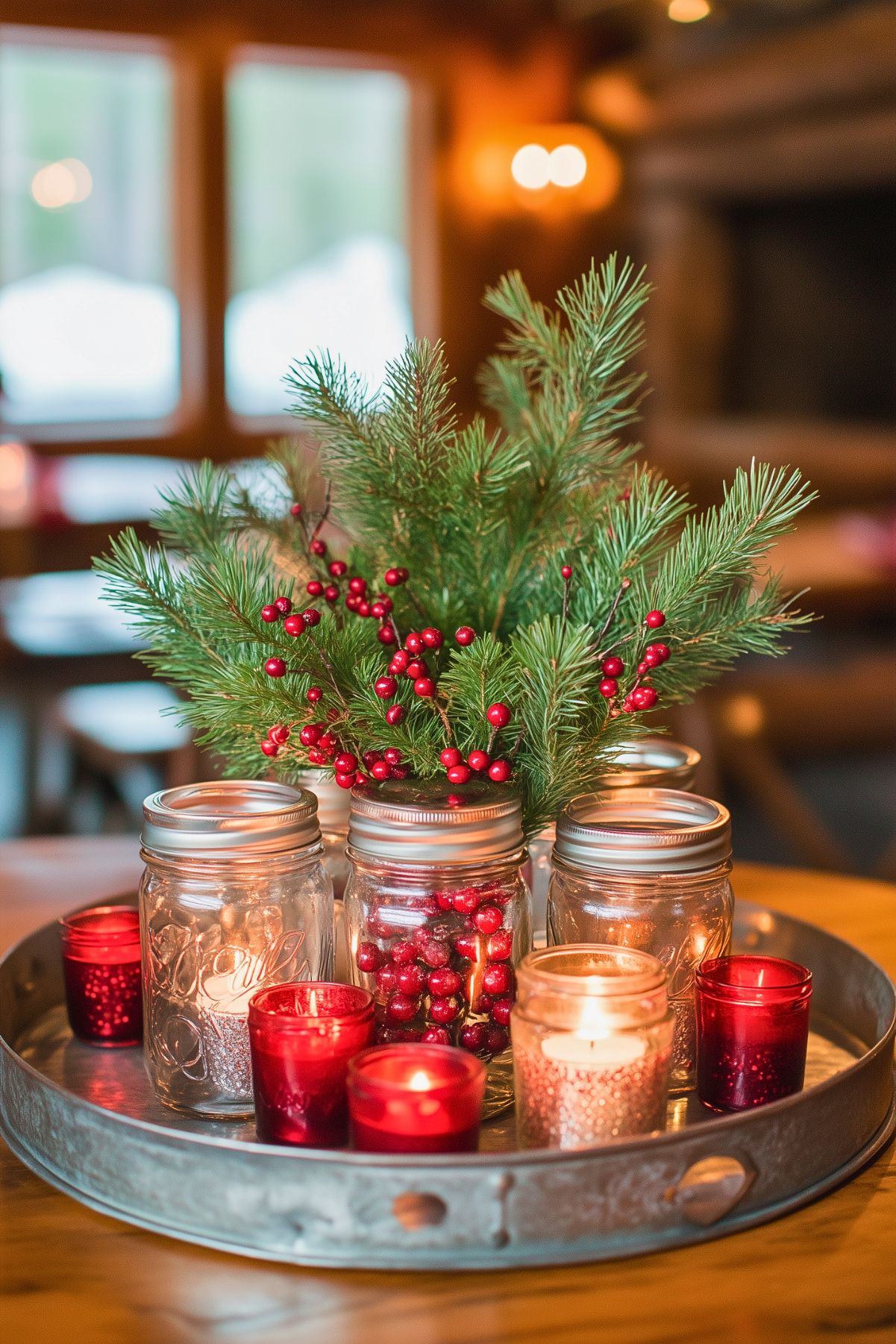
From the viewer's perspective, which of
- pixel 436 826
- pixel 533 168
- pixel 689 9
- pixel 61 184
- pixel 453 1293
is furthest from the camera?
pixel 533 168

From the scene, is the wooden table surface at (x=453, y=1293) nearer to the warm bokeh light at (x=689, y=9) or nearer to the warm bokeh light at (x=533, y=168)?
the warm bokeh light at (x=689, y=9)

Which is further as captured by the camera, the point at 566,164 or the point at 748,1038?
the point at 566,164

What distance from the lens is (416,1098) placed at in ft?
1.97

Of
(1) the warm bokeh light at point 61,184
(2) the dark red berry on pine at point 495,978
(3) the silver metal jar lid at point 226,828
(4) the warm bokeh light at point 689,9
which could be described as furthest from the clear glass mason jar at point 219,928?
(1) the warm bokeh light at point 61,184

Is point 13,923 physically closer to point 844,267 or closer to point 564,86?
point 844,267

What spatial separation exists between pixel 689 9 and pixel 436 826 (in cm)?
112

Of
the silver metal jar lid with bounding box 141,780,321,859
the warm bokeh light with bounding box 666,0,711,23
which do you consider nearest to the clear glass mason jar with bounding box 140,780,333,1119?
the silver metal jar lid with bounding box 141,780,321,859

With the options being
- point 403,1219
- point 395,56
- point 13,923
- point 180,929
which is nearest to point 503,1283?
point 403,1219

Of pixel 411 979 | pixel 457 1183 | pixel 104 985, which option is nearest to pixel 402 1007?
pixel 411 979

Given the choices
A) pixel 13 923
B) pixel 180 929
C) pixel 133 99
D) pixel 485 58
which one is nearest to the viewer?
pixel 180 929

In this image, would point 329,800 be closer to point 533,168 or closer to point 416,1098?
point 416,1098

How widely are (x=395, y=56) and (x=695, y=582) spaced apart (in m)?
4.56

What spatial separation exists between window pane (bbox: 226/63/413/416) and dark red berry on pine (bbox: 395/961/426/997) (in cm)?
415

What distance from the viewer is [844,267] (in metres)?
4.61
